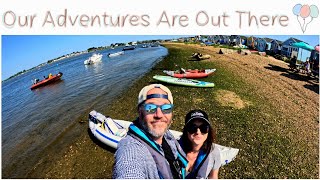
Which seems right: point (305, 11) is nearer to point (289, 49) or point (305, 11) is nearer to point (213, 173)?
point (213, 173)

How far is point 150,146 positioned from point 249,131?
1143cm

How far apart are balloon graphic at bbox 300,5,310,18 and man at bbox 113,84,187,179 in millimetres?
7363

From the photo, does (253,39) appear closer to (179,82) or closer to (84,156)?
(179,82)

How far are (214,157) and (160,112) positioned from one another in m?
1.64

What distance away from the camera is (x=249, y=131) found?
43.7ft

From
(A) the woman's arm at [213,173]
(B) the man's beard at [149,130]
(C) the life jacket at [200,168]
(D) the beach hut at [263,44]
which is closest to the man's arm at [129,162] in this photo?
(B) the man's beard at [149,130]

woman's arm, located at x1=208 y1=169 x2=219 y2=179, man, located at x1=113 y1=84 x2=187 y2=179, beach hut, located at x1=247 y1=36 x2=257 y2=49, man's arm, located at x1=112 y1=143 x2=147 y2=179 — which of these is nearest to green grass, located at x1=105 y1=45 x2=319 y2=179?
woman's arm, located at x1=208 y1=169 x2=219 y2=179

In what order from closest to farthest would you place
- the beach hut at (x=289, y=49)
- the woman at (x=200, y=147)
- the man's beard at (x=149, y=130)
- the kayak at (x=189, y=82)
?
the man's beard at (x=149, y=130), the woman at (x=200, y=147), the kayak at (x=189, y=82), the beach hut at (x=289, y=49)

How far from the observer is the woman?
14.1ft

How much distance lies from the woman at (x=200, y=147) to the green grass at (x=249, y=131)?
6.09 metres

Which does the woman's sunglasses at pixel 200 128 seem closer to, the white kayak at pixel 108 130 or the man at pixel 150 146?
the man at pixel 150 146

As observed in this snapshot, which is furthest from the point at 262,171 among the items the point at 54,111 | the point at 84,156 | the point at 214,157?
the point at 54,111

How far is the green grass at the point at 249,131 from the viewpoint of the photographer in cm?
1034

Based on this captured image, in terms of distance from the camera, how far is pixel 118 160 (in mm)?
2902
